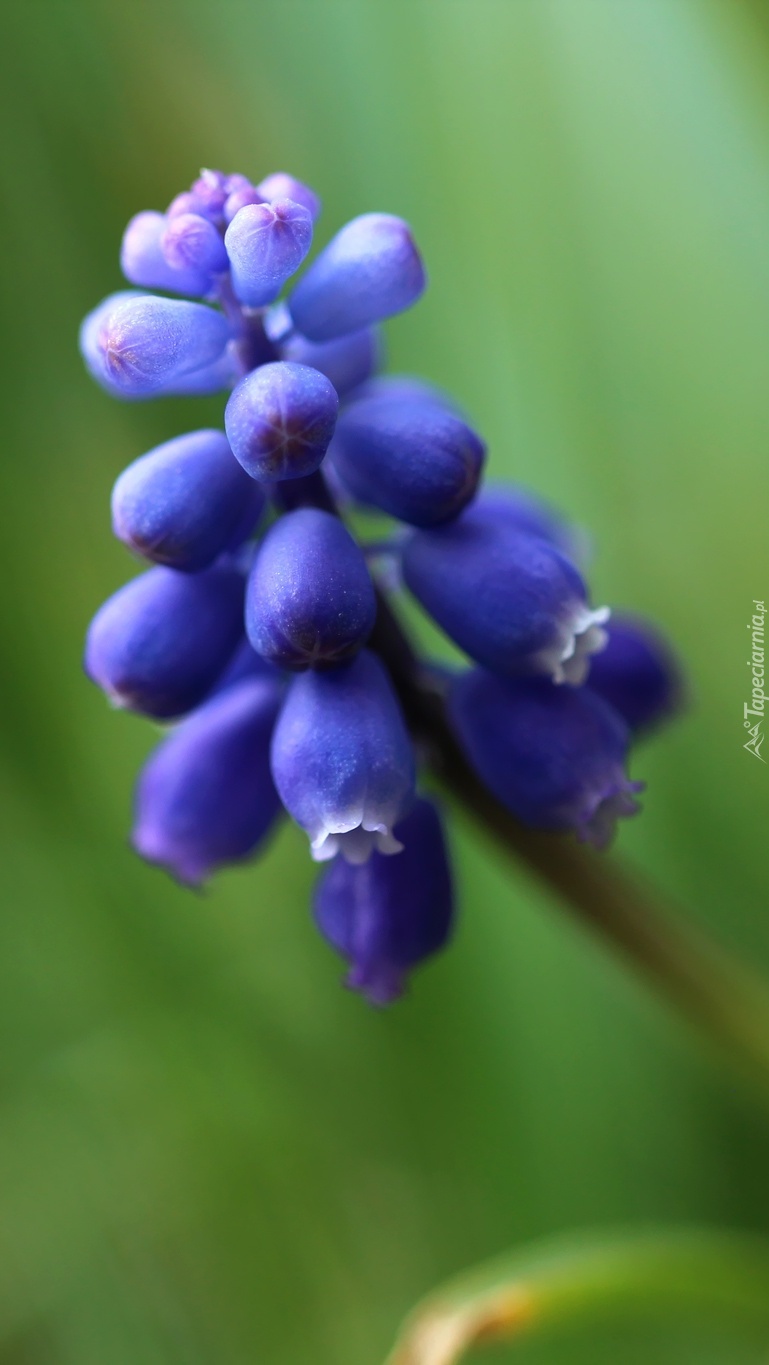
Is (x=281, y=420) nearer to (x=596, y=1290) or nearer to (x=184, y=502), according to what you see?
(x=184, y=502)

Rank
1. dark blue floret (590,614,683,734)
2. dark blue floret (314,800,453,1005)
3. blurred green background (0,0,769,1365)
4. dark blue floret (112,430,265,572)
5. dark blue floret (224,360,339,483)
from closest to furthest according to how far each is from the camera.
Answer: dark blue floret (224,360,339,483) → dark blue floret (112,430,265,572) → dark blue floret (314,800,453,1005) → dark blue floret (590,614,683,734) → blurred green background (0,0,769,1365)

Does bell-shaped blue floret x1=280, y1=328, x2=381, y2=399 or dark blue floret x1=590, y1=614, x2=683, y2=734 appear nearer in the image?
bell-shaped blue floret x1=280, y1=328, x2=381, y2=399

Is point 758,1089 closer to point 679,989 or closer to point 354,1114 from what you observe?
point 679,989

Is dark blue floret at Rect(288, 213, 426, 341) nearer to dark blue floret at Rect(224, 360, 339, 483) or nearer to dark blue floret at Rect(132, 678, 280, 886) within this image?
dark blue floret at Rect(224, 360, 339, 483)

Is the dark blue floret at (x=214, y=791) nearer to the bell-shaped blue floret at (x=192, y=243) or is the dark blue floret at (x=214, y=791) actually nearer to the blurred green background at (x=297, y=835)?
the bell-shaped blue floret at (x=192, y=243)

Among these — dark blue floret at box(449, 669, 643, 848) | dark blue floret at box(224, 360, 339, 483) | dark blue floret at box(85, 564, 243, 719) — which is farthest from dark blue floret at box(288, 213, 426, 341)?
dark blue floret at box(449, 669, 643, 848)

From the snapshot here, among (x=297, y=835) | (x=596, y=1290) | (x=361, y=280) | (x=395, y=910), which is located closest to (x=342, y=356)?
(x=361, y=280)

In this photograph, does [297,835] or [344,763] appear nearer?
[344,763]
